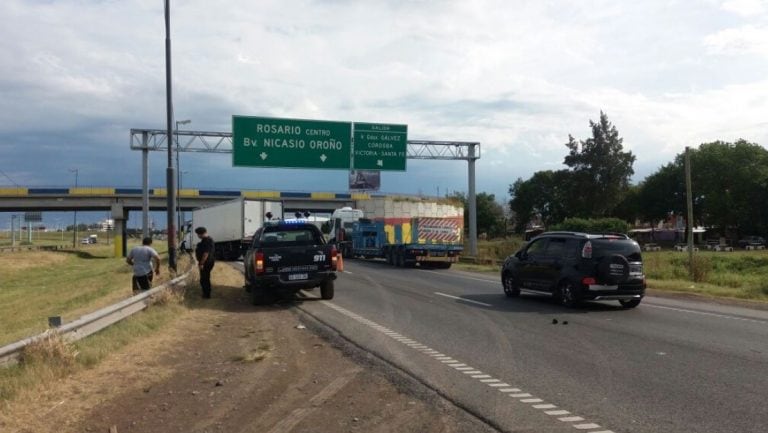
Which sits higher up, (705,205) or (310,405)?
(705,205)

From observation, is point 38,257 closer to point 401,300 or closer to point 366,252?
point 366,252

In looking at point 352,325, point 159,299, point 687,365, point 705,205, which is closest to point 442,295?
point 352,325

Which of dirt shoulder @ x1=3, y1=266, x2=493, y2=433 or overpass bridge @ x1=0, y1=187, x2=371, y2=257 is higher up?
overpass bridge @ x1=0, y1=187, x2=371, y2=257

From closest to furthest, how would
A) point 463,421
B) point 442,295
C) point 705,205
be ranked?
point 463,421
point 442,295
point 705,205

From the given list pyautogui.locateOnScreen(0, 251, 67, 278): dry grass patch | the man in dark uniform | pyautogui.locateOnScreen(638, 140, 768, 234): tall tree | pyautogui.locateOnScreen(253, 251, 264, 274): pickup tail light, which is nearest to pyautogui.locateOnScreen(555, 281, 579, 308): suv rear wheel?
pyautogui.locateOnScreen(253, 251, 264, 274): pickup tail light

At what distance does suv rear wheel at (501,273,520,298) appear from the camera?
17078mm

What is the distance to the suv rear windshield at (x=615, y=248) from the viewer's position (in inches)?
574

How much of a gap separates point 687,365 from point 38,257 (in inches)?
2287

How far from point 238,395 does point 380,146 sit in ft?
97.6

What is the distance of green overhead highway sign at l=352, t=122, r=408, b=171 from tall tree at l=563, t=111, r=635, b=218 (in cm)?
4488

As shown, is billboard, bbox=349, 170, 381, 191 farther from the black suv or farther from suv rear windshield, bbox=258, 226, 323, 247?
the black suv

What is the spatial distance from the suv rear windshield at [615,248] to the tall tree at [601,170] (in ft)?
208

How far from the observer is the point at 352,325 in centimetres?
1205

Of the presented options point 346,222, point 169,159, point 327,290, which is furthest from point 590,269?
point 346,222
